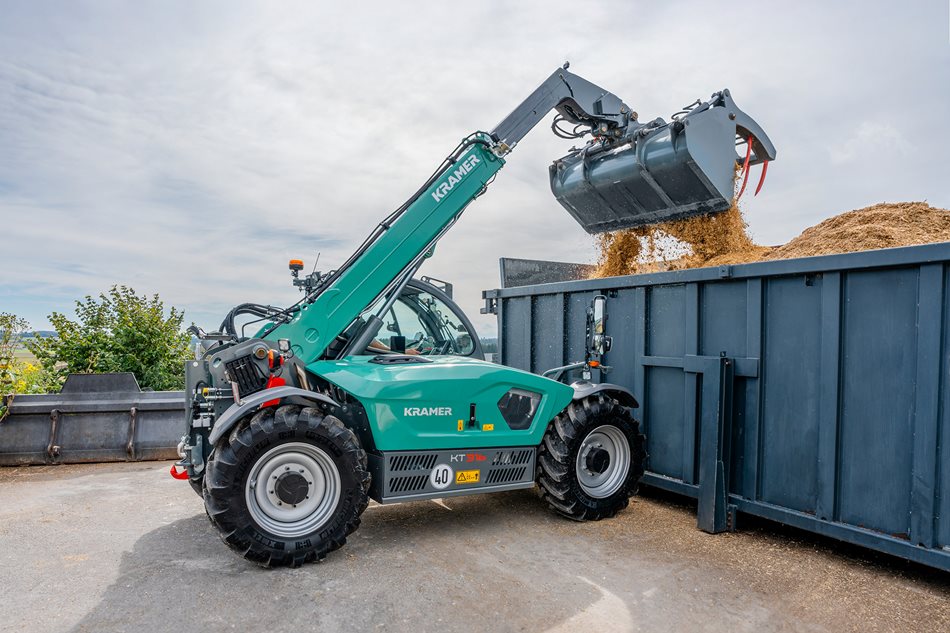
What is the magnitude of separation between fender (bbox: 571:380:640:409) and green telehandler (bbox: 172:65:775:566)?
21 millimetres

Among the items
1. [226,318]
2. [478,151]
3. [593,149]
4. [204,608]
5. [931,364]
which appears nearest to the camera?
[204,608]

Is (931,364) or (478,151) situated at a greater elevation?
(478,151)

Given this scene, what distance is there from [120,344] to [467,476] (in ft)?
24.5

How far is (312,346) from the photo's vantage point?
5.36 metres

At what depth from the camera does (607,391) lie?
5.89m

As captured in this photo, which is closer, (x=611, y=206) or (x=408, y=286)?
(x=408, y=286)

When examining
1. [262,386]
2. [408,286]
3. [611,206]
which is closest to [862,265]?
[611,206]

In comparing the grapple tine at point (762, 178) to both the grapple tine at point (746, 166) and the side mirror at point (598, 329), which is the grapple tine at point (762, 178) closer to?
the grapple tine at point (746, 166)

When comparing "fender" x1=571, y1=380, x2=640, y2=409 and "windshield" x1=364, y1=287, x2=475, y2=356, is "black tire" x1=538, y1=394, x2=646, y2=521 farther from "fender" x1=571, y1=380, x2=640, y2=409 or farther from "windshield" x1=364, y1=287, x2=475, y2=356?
"windshield" x1=364, y1=287, x2=475, y2=356

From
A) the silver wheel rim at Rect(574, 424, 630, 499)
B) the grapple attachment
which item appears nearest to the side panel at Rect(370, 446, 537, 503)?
the silver wheel rim at Rect(574, 424, 630, 499)

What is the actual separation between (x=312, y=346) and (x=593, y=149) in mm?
3827

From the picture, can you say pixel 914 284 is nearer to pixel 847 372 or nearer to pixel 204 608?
pixel 847 372

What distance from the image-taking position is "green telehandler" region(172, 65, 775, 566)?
4.50m

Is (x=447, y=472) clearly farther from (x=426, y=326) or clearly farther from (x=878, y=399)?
(x=878, y=399)
